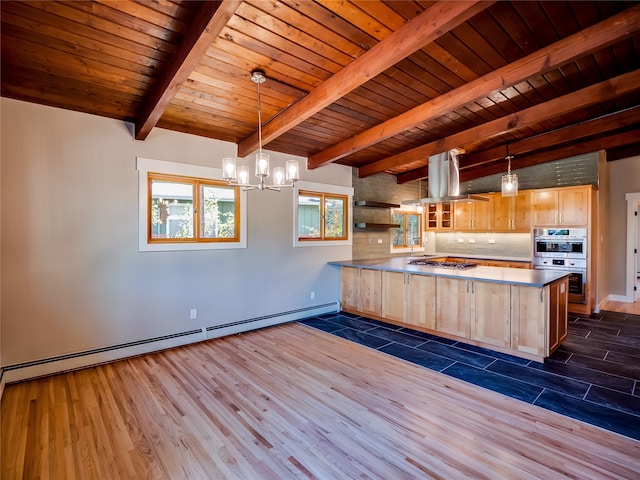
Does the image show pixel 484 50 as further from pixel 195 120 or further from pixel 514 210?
pixel 514 210

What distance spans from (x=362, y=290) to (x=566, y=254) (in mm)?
3587

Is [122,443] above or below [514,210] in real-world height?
below

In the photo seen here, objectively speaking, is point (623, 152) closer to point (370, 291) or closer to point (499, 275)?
point (499, 275)

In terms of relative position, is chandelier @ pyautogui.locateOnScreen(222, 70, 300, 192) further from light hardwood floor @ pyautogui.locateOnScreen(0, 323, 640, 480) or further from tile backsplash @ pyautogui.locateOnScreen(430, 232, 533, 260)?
tile backsplash @ pyautogui.locateOnScreen(430, 232, 533, 260)

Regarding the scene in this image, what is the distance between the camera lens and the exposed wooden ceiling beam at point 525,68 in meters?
2.32

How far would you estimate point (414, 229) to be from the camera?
7441mm


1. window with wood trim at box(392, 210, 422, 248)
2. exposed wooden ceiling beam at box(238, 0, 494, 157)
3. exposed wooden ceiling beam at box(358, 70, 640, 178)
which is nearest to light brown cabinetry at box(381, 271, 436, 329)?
exposed wooden ceiling beam at box(358, 70, 640, 178)

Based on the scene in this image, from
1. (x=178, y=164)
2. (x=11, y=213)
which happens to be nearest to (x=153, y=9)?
(x=178, y=164)

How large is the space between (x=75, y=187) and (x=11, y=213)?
1.79 feet

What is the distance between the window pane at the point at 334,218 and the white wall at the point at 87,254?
5.75 ft

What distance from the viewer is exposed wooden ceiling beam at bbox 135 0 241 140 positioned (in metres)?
1.87

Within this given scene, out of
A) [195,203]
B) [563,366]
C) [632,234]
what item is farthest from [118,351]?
[632,234]

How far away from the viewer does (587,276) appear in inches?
206

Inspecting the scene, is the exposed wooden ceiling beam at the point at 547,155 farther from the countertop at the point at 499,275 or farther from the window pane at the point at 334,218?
the countertop at the point at 499,275
